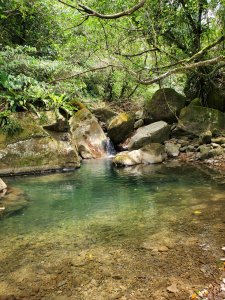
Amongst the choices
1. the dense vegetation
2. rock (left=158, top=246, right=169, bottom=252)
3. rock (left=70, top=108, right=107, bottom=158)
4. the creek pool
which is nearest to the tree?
the dense vegetation

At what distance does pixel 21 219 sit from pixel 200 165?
7026 millimetres

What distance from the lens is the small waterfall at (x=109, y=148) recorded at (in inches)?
566

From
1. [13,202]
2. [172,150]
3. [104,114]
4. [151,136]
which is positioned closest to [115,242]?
[13,202]

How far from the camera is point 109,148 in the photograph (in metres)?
14.5

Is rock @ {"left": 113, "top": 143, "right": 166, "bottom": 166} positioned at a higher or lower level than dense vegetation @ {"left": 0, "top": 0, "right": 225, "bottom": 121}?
lower

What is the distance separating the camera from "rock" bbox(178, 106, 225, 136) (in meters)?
13.0

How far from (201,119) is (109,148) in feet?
14.9

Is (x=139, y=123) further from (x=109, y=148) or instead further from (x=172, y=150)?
(x=172, y=150)

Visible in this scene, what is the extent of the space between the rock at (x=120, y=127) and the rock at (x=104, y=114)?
76.4 inches

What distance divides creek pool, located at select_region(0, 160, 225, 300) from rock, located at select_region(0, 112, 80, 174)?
7.84 feet

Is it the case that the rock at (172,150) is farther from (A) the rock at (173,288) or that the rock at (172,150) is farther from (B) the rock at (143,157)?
(A) the rock at (173,288)

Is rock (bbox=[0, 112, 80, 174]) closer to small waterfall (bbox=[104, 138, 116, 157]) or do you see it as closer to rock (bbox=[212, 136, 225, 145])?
small waterfall (bbox=[104, 138, 116, 157])

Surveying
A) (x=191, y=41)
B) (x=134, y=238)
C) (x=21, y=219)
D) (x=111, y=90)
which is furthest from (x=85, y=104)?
(x=134, y=238)

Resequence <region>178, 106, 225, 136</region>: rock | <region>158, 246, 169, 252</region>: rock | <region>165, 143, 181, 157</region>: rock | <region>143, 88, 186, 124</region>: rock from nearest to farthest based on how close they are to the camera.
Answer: <region>158, 246, 169, 252</region>: rock, <region>165, 143, 181, 157</region>: rock, <region>178, 106, 225, 136</region>: rock, <region>143, 88, 186, 124</region>: rock
